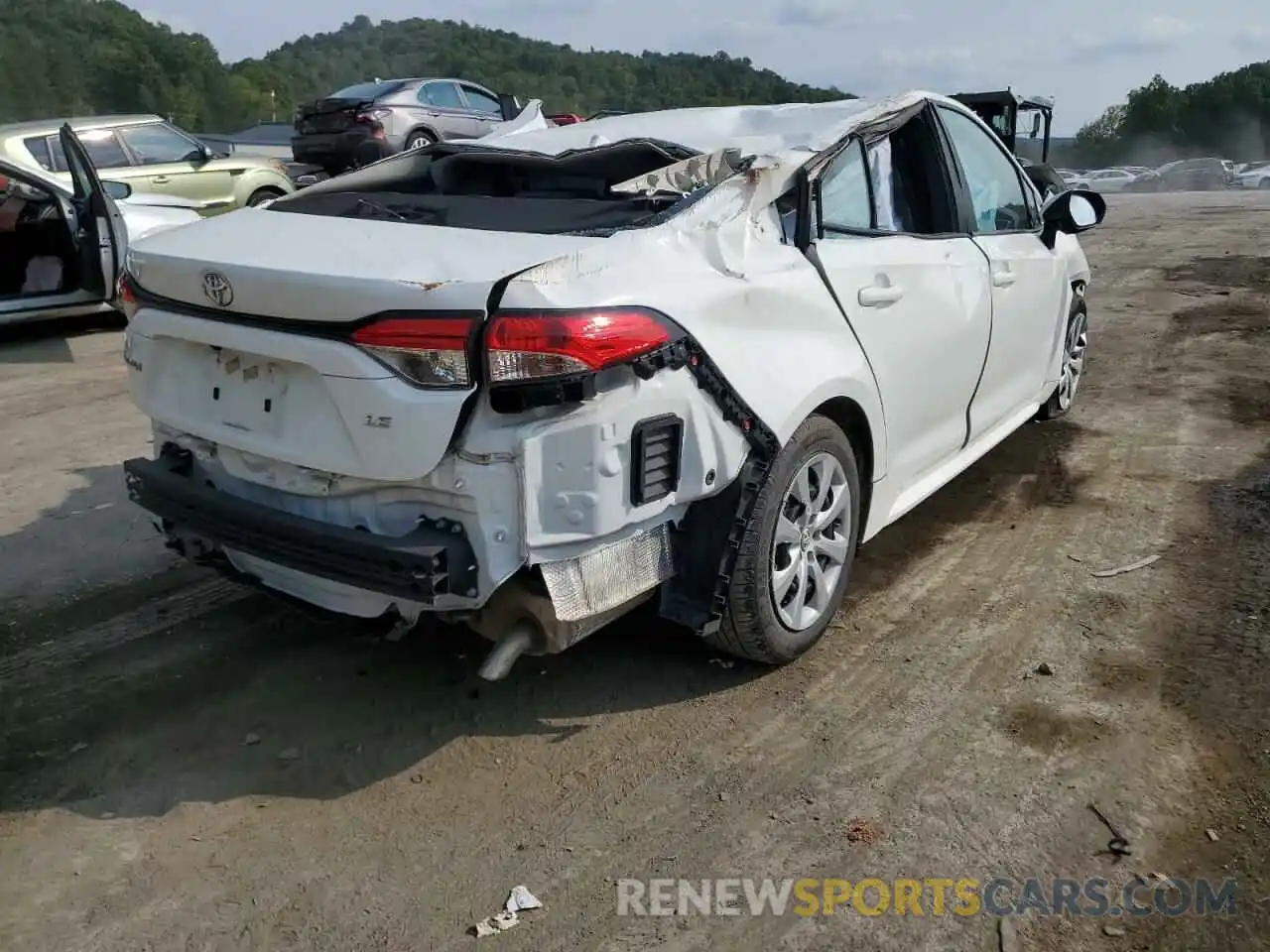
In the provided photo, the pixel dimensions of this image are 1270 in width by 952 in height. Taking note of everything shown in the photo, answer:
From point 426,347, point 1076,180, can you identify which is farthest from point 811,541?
point 1076,180

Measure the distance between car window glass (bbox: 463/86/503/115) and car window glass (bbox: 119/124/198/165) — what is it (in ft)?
25.2

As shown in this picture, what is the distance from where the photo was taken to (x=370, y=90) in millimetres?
16938

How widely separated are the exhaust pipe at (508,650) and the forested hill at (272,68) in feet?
133

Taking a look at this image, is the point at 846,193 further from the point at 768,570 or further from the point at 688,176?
the point at 768,570

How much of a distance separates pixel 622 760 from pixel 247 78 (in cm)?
6661

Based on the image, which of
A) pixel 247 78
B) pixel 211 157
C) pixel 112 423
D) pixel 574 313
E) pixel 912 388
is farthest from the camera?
pixel 247 78

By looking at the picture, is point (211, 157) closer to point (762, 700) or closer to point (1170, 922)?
point (762, 700)

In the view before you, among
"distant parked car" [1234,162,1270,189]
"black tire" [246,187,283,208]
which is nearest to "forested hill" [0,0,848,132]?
Answer: "distant parked car" [1234,162,1270,189]

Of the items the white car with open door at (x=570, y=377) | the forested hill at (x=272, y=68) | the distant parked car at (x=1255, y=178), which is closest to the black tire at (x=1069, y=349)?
the white car with open door at (x=570, y=377)

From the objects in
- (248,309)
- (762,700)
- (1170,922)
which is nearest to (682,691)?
(762,700)

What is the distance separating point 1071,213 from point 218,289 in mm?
3806

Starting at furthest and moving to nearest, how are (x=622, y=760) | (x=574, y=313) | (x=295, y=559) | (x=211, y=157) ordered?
(x=211, y=157) → (x=622, y=760) → (x=295, y=559) → (x=574, y=313)

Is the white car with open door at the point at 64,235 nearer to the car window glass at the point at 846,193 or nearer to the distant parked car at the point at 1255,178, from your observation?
the car window glass at the point at 846,193

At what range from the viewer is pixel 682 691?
3.35m
